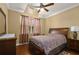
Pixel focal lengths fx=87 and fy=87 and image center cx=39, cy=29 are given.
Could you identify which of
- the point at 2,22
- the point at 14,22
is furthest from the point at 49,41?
the point at 2,22

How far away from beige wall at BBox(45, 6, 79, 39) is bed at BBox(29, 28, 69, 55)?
0.31 feet

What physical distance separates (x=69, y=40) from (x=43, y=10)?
0.72 meters

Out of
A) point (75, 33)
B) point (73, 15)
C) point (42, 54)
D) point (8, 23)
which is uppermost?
point (73, 15)

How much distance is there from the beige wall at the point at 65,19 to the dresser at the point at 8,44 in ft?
2.04

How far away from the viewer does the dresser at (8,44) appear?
1435mm

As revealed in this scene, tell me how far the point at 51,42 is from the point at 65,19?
0.50 meters

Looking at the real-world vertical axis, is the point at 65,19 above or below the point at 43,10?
below

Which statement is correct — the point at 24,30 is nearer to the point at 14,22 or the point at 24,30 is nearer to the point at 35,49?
the point at 14,22

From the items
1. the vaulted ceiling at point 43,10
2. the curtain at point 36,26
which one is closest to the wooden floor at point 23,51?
the curtain at point 36,26

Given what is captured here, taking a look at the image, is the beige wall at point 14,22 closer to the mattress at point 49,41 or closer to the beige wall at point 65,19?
the mattress at point 49,41

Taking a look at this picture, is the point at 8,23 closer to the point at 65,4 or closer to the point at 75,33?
the point at 65,4

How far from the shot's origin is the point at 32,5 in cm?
152

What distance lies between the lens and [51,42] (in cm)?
153

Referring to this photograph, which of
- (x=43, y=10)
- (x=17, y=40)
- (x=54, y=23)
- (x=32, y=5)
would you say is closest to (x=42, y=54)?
(x=17, y=40)
